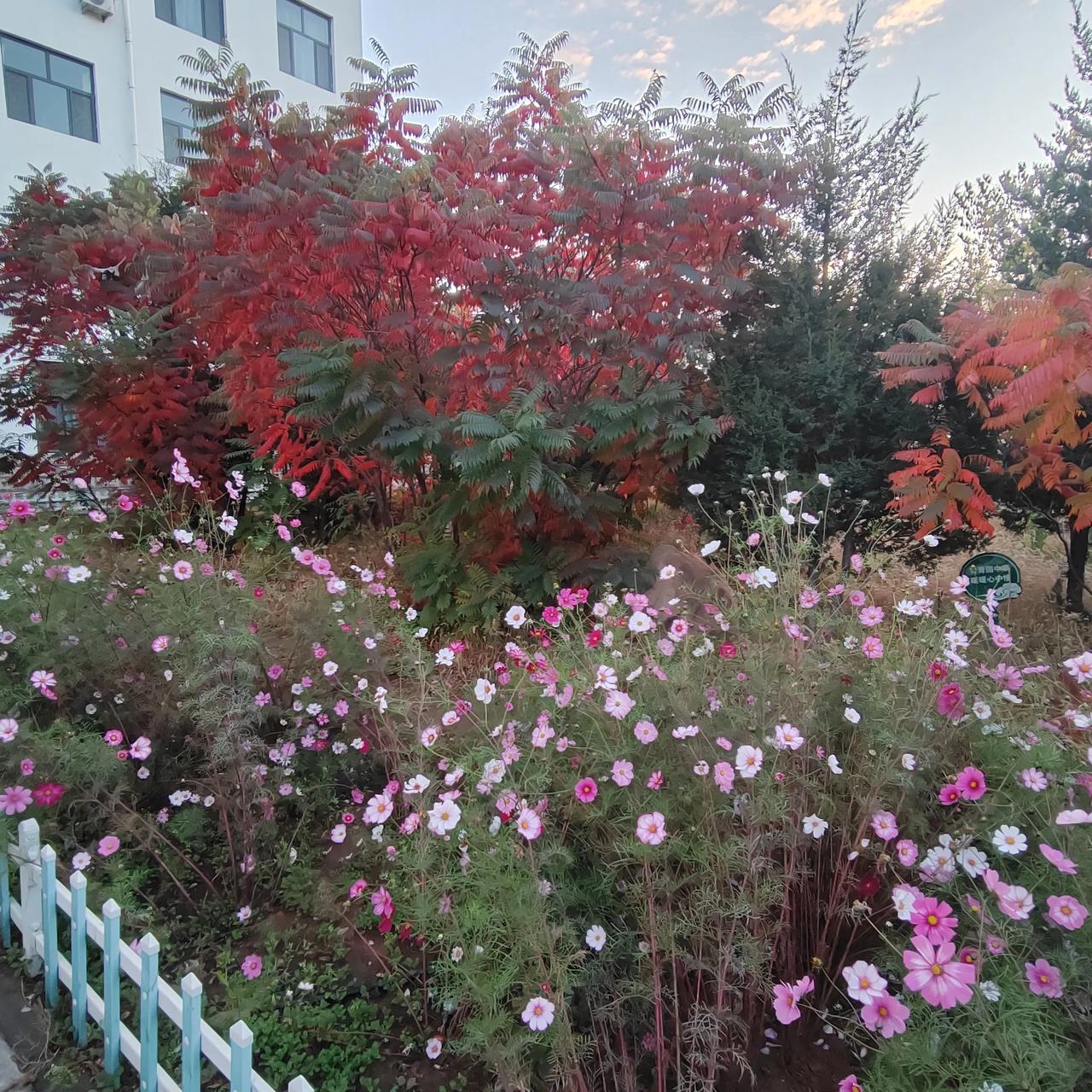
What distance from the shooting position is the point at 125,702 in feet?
9.32

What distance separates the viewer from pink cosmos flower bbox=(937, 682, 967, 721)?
183cm

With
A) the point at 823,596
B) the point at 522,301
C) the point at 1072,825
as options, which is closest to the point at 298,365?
the point at 522,301

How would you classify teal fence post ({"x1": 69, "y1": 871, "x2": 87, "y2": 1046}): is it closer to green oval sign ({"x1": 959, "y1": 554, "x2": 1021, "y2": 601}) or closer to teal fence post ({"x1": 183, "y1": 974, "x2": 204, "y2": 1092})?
teal fence post ({"x1": 183, "y1": 974, "x2": 204, "y2": 1092})

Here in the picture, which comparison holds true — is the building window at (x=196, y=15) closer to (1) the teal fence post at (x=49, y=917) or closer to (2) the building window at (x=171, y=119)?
(2) the building window at (x=171, y=119)

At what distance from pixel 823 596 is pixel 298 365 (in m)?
2.78

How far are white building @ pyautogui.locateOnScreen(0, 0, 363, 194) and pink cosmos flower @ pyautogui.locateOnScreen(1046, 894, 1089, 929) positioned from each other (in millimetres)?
14382

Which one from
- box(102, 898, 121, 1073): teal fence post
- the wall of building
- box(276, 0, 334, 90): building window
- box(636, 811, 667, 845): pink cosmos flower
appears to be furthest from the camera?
box(276, 0, 334, 90): building window

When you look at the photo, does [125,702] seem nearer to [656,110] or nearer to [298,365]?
[298,365]

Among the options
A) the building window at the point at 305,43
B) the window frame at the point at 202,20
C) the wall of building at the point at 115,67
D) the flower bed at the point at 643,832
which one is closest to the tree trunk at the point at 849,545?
the flower bed at the point at 643,832

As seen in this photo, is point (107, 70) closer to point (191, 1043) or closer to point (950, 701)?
point (191, 1043)

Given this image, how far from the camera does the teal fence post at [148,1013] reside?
1720 mm

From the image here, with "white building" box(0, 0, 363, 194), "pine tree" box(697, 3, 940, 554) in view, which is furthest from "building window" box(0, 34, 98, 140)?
"pine tree" box(697, 3, 940, 554)

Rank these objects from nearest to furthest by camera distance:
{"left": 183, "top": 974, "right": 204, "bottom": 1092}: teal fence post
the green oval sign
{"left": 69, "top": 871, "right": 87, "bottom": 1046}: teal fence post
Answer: {"left": 183, "top": 974, "right": 204, "bottom": 1092}: teal fence post → {"left": 69, "top": 871, "right": 87, "bottom": 1046}: teal fence post → the green oval sign

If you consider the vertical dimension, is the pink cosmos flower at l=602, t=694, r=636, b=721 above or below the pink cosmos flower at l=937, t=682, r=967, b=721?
above
